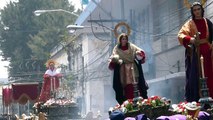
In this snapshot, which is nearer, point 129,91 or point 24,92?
point 129,91

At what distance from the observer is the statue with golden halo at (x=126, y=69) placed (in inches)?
510

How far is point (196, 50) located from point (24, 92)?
791 inches

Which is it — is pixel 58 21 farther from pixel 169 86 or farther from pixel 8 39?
pixel 169 86

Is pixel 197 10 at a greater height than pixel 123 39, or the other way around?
pixel 197 10

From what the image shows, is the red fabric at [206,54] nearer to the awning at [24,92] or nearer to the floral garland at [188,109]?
the floral garland at [188,109]

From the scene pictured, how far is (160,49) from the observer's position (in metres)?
30.7

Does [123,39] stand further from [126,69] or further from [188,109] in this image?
[188,109]

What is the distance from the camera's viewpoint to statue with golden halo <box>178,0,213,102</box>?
1100cm

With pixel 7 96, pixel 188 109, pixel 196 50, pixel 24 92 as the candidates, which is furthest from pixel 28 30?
pixel 188 109

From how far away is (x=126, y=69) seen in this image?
13.0m

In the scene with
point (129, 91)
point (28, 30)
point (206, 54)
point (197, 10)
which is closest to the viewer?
point (197, 10)

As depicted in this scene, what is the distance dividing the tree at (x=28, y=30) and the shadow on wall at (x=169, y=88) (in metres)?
34.6

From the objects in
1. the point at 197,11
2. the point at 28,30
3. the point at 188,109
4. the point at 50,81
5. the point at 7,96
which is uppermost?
the point at 28,30

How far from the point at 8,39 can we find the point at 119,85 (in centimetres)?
5712
